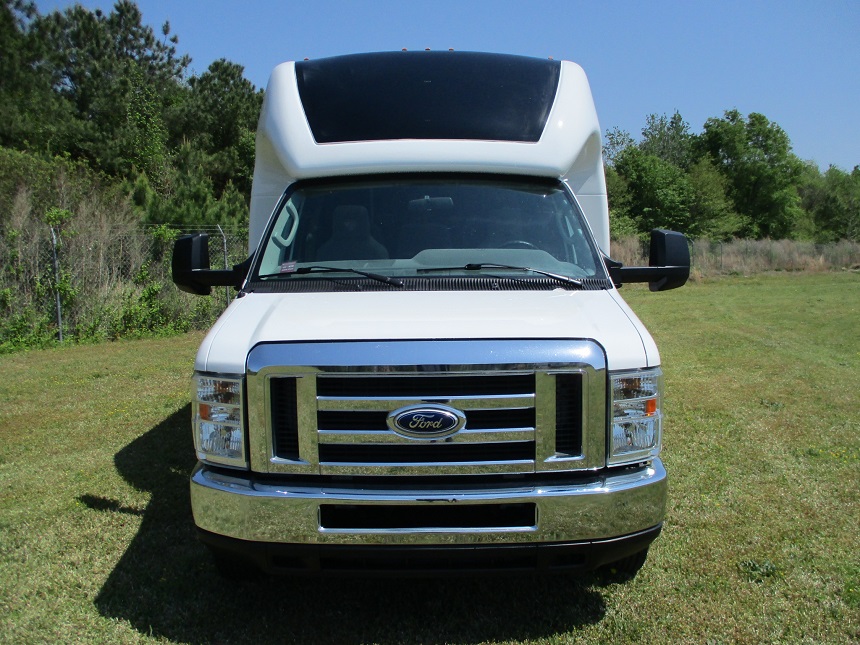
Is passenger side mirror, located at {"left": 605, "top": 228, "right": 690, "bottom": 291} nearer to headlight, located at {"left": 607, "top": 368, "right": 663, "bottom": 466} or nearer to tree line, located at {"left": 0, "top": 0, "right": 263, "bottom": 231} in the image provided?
headlight, located at {"left": 607, "top": 368, "right": 663, "bottom": 466}

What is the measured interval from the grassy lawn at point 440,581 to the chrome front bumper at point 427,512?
2.13 ft

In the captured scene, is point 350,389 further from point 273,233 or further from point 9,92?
point 9,92

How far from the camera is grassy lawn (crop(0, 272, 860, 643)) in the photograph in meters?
3.70

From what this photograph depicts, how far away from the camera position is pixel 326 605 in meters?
3.94

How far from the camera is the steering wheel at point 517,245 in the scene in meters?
4.54

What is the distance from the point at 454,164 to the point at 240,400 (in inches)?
87.4

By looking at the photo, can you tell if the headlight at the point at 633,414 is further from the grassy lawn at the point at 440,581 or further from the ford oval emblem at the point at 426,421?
the grassy lawn at the point at 440,581

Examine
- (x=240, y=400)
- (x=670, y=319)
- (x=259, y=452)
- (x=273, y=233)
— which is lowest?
(x=670, y=319)

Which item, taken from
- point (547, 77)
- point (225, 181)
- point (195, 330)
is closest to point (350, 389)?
point (547, 77)

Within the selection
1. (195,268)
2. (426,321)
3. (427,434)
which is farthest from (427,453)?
(195,268)

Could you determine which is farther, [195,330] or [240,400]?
[195,330]

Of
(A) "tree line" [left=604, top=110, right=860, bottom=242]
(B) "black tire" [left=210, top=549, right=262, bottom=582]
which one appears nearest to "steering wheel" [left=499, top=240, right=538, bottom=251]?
(B) "black tire" [left=210, top=549, right=262, bottom=582]

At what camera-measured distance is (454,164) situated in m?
4.80

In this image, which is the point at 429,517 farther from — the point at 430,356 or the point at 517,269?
the point at 517,269
